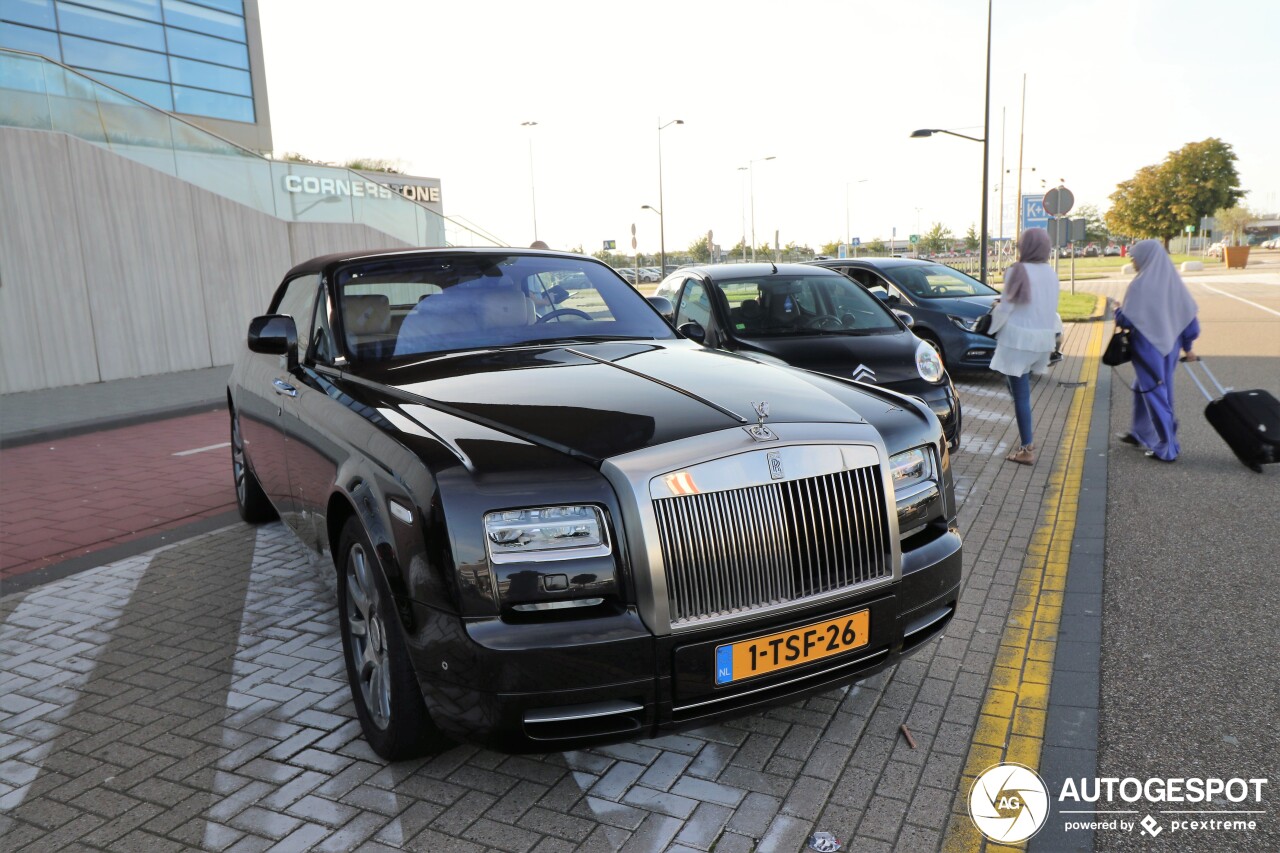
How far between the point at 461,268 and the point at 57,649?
2.58 metres

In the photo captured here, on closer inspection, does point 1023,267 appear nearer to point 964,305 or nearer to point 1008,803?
point 964,305

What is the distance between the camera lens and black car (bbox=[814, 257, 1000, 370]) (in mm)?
11703

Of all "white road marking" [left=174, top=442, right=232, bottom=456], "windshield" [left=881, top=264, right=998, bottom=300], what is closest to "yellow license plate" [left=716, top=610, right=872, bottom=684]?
"white road marking" [left=174, top=442, right=232, bottom=456]

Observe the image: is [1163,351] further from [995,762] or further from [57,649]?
[57,649]

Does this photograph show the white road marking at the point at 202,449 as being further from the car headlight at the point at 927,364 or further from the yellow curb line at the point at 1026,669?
the yellow curb line at the point at 1026,669

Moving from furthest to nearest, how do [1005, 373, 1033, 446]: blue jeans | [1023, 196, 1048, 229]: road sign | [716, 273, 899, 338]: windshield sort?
[1023, 196, 1048, 229]: road sign < [716, 273, 899, 338]: windshield < [1005, 373, 1033, 446]: blue jeans

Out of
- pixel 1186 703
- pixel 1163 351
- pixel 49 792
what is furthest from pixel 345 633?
pixel 1163 351

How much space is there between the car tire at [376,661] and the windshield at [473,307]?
1065 millimetres

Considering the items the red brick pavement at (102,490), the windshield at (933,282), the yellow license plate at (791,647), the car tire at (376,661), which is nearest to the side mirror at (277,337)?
the car tire at (376,661)

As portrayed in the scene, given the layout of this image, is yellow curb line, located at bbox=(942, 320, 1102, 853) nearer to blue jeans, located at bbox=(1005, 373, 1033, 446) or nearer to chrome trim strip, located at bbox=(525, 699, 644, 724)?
blue jeans, located at bbox=(1005, 373, 1033, 446)

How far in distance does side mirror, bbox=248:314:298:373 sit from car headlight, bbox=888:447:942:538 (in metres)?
2.84

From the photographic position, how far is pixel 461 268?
438cm

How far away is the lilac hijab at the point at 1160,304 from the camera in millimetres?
7109

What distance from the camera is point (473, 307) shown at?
4.20 meters
